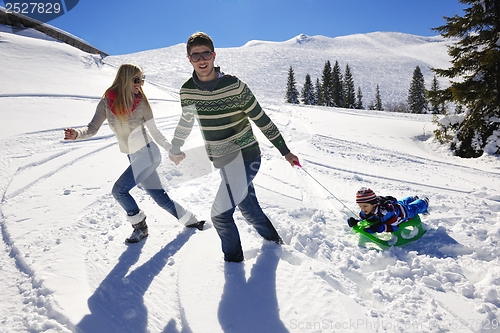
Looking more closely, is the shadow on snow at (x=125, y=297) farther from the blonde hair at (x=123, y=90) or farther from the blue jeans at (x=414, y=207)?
the blue jeans at (x=414, y=207)

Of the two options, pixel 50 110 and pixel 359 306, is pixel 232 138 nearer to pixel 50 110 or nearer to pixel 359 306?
pixel 359 306

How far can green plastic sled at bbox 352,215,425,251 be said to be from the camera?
3.44 m

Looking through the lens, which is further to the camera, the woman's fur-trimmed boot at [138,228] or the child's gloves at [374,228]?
the child's gloves at [374,228]

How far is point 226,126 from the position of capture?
2.69 m

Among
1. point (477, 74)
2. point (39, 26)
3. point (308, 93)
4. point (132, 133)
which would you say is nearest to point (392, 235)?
point (132, 133)

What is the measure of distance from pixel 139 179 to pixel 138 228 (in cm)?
60

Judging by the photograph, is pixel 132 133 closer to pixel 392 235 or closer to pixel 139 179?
pixel 139 179

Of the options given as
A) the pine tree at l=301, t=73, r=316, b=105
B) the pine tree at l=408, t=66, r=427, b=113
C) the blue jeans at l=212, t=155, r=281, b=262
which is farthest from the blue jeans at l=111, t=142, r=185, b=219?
the pine tree at l=408, t=66, r=427, b=113

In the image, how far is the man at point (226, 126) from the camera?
2.57 meters

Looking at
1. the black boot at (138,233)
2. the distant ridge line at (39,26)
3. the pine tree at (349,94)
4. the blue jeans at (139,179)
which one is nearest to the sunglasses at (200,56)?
the blue jeans at (139,179)

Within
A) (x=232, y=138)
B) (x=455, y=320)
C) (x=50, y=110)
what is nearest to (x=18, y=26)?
(x=50, y=110)

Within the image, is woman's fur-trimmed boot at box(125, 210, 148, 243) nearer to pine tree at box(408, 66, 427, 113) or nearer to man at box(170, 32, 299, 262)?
man at box(170, 32, 299, 262)

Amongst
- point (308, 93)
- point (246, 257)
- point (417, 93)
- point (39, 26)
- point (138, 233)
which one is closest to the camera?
point (246, 257)

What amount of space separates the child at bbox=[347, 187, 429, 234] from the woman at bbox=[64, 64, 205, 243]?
95.0 inches
